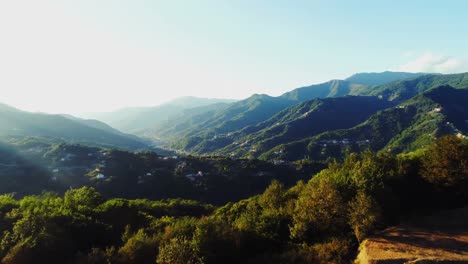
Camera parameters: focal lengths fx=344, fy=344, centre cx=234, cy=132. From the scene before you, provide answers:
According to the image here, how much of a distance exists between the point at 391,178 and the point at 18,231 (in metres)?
41.8

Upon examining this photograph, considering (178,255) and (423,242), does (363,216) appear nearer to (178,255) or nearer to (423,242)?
(423,242)

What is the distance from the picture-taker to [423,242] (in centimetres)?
2945

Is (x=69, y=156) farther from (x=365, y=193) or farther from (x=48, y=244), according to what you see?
(x=365, y=193)

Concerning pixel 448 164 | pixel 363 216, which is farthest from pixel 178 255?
pixel 448 164

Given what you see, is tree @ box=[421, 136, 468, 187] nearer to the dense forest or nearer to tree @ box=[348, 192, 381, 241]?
the dense forest

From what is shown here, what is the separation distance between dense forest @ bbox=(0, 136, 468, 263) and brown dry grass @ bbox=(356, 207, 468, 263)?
1726mm

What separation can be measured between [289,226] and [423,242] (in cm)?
1268

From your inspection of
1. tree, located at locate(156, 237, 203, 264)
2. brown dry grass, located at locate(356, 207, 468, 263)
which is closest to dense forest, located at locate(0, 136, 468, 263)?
tree, located at locate(156, 237, 203, 264)

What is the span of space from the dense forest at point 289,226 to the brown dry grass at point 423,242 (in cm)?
173

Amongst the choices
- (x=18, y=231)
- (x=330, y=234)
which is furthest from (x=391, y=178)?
(x=18, y=231)

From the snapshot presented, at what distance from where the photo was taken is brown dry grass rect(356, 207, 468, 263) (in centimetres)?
2627

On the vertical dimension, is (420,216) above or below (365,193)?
below

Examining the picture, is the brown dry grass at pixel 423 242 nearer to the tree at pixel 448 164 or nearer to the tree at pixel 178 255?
the tree at pixel 448 164

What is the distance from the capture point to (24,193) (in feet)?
417
